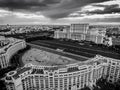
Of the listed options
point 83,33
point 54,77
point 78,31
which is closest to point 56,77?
point 54,77

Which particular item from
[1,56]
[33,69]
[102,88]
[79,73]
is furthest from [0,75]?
[102,88]

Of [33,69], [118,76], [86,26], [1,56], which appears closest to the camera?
[33,69]

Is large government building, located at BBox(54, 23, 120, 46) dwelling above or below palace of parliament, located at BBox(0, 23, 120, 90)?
above

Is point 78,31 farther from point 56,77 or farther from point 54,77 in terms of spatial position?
point 54,77

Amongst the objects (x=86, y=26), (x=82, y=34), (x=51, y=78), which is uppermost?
(x=86, y=26)

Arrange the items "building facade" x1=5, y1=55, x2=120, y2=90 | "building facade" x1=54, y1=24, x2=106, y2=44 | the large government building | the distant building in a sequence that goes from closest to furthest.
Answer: "building facade" x1=5, y1=55, x2=120, y2=90 → the large government building → "building facade" x1=54, y1=24, x2=106, y2=44 → the distant building

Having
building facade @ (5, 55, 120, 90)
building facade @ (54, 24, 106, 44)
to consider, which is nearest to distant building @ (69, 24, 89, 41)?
building facade @ (54, 24, 106, 44)

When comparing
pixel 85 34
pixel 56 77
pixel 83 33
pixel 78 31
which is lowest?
pixel 56 77

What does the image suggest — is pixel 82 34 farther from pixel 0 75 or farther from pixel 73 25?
pixel 0 75

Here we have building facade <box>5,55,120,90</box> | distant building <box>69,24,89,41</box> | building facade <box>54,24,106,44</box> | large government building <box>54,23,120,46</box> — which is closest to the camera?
building facade <box>5,55,120,90</box>

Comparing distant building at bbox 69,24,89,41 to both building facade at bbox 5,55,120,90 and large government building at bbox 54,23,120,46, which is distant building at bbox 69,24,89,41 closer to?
large government building at bbox 54,23,120,46

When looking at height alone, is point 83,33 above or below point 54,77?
above
